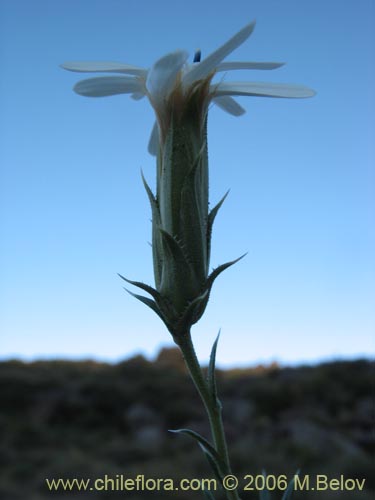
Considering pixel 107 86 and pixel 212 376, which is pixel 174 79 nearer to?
pixel 107 86

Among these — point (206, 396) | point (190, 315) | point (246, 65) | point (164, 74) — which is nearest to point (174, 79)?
point (164, 74)

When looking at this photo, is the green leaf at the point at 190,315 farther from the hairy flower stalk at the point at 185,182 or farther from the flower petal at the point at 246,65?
the flower petal at the point at 246,65

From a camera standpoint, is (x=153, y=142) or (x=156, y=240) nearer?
(x=156, y=240)

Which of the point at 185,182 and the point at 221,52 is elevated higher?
the point at 221,52

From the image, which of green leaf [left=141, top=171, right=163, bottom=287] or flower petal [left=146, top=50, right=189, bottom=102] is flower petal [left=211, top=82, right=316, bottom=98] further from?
green leaf [left=141, top=171, right=163, bottom=287]

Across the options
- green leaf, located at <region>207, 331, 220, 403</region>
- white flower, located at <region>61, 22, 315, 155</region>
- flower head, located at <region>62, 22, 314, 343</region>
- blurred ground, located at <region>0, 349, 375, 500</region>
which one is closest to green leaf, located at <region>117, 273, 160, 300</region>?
flower head, located at <region>62, 22, 314, 343</region>

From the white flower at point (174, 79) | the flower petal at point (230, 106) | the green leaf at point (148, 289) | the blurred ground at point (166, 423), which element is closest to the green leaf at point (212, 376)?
the green leaf at point (148, 289)

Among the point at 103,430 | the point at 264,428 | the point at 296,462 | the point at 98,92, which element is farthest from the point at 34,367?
the point at 98,92
